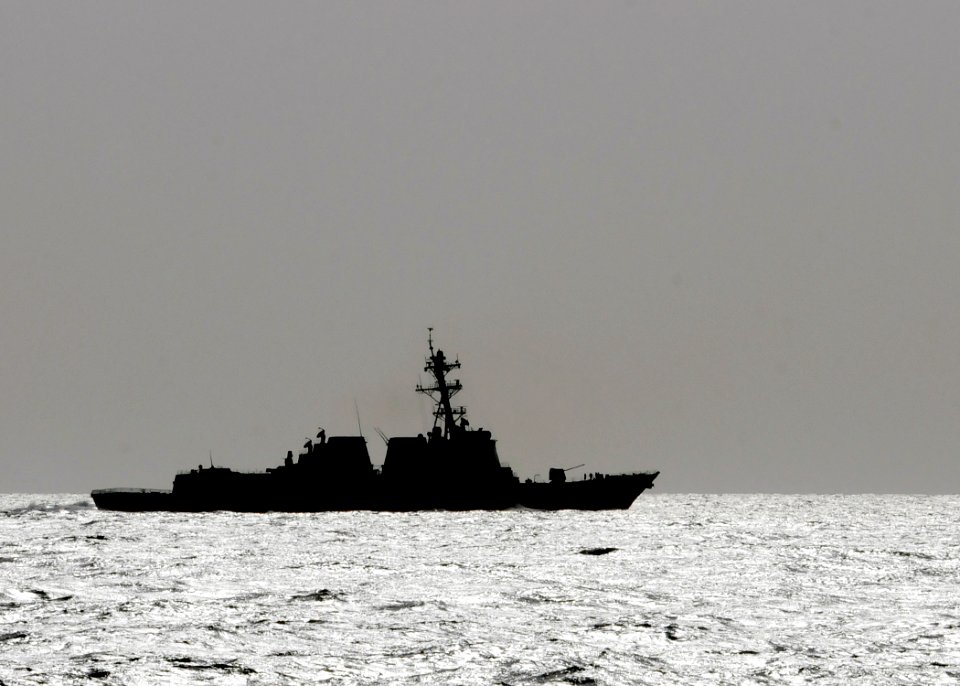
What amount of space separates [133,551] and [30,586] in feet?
34.0

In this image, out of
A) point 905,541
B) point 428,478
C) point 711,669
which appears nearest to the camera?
point 711,669

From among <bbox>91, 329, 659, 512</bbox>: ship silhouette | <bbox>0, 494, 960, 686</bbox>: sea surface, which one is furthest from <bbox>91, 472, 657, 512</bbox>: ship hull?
<bbox>0, 494, 960, 686</bbox>: sea surface

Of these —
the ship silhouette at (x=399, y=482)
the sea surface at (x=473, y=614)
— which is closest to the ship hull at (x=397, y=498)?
the ship silhouette at (x=399, y=482)

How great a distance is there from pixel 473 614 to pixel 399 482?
159ft

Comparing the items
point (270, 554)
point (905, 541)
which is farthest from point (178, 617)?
point (905, 541)

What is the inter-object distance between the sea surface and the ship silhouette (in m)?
30.1

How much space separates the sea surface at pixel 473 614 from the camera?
495 inches

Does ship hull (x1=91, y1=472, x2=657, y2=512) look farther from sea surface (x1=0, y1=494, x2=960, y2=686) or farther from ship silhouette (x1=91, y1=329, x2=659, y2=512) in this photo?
sea surface (x1=0, y1=494, x2=960, y2=686)

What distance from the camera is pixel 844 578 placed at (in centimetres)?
2462

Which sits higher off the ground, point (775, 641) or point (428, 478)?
point (428, 478)

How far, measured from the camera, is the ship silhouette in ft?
214

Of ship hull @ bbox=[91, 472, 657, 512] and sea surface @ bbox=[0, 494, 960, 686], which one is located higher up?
ship hull @ bbox=[91, 472, 657, 512]

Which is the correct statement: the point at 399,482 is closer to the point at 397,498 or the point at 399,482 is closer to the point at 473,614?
the point at 397,498

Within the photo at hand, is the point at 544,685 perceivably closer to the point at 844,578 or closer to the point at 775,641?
the point at 775,641
